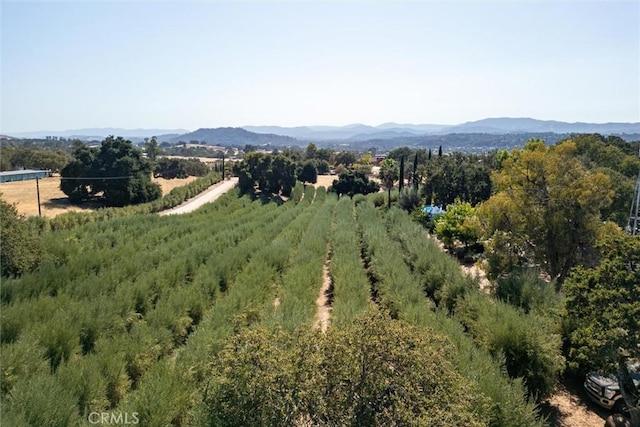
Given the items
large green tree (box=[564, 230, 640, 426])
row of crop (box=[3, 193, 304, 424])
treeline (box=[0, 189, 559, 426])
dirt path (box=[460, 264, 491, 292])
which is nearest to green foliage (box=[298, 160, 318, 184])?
dirt path (box=[460, 264, 491, 292])

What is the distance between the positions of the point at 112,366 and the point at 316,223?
1977 cm

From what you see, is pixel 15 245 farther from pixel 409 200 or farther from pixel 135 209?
pixel 409 200

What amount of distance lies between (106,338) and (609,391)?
11.9 metres

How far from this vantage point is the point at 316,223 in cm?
2691

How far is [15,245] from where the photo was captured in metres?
13.5

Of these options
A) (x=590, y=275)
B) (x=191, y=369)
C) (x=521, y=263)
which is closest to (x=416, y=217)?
(x=521, y=263)

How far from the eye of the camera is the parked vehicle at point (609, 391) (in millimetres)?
9297

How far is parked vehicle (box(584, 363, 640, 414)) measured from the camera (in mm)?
9297

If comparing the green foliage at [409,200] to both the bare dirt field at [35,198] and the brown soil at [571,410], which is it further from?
the bare dirt field at [35,198]

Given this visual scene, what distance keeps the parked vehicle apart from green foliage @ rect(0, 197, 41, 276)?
17.0 m

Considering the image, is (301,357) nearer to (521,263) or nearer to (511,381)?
(511,381)

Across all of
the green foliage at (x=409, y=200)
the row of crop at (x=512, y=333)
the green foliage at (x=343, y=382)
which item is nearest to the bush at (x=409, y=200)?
the green foliage at (x=409, y=200)

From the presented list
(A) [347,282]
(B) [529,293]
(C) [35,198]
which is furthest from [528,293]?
(C) [35,198]

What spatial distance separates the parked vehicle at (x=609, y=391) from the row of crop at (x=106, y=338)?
33.8ft
